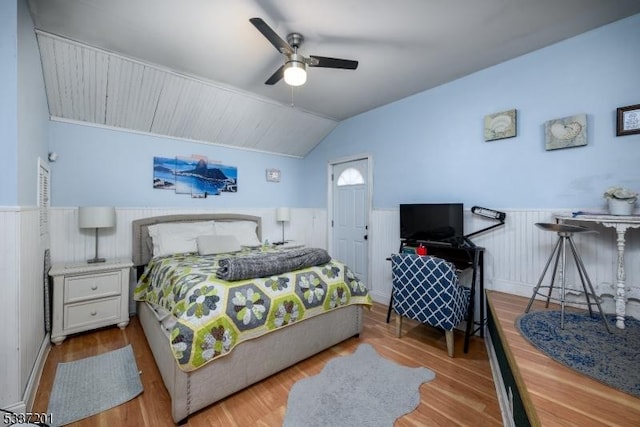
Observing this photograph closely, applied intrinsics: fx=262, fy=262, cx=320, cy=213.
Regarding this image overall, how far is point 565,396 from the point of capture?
3.81 feet

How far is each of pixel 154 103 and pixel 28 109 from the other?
4.53 ft

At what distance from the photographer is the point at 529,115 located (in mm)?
2455

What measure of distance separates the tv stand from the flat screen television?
3.9 inches

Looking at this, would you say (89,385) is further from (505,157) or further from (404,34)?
(505,157)

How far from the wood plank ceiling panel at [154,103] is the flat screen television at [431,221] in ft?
6.91

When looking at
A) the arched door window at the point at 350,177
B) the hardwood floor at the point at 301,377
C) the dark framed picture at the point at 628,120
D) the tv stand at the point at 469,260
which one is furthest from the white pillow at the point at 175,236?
the dark framed picture at the point at 628,120

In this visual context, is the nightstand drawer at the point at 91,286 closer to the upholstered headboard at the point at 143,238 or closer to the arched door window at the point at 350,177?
the upholstered headboard at the point at 143,238

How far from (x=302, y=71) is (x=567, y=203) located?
2.48 metres

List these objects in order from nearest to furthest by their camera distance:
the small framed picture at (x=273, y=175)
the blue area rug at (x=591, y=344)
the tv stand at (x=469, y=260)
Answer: the blue area rug at (x=591, y=344)
the tv stand at (x=469, y=260)
the small framed picture at (x=273, y=175)

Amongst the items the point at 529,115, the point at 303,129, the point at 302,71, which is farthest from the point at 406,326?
the point at 303,129

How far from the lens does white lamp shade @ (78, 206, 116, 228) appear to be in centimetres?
274

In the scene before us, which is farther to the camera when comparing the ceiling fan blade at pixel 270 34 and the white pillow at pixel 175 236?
the white pillow at pixel 175 236

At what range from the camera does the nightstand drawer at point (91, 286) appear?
2.54 metres

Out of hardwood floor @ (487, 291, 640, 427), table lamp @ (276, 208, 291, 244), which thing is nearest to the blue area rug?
hardwood floor @ (487, 291, 640, 427)
